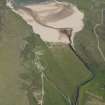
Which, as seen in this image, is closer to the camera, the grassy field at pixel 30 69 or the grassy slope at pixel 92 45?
the grassy field at pixel 30 69

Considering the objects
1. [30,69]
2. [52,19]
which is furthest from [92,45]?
[30,69]

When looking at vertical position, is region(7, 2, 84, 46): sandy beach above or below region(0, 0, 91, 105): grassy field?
above

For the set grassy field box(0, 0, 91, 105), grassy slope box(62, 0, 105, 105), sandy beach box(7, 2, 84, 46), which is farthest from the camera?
sandy beach box(7, 2, 84, 46)

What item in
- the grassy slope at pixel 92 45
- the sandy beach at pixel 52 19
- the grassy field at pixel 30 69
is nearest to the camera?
the grassy field at pixel 30 69

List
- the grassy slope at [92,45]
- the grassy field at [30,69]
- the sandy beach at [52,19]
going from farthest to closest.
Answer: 1. the sandy beach at [52,19]
2. the grassy slope at [92,45]
3. the grassy field at [30,69]

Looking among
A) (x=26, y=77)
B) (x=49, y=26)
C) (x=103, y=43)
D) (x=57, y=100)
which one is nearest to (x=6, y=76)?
(x=26, y=77)

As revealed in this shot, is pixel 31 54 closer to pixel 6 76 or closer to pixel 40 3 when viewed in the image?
pixel 6 76
